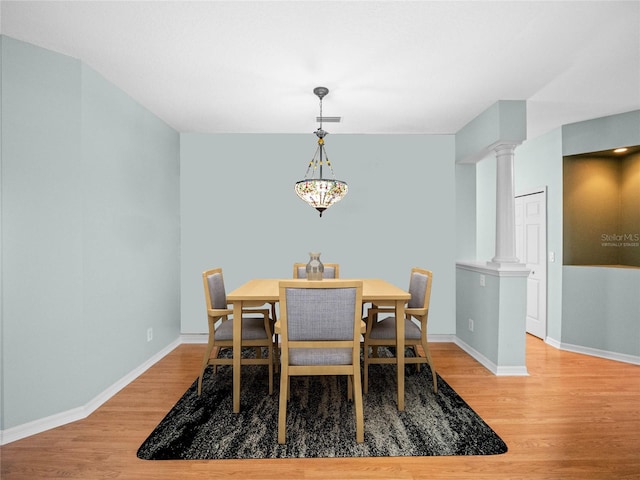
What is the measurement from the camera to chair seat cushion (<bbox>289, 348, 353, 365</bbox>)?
2104 mm

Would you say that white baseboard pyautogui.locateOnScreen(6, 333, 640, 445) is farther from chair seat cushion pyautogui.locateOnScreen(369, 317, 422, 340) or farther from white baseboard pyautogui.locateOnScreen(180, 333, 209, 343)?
chair seat cushion pyautogui.locateOnScreen(369, 317, 422, 340)

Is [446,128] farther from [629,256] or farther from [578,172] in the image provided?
[629,256]

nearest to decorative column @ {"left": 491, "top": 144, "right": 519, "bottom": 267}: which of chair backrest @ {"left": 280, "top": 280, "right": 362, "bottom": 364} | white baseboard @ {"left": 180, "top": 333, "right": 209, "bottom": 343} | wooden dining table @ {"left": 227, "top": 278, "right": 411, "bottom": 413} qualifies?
wooden dining table @ {"left": 227, "top": 278, "right": 411, "bottom": 413}

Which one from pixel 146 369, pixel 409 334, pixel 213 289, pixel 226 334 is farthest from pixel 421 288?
pixel 146 369

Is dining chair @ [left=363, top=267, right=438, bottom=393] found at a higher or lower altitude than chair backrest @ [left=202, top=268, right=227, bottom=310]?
lower

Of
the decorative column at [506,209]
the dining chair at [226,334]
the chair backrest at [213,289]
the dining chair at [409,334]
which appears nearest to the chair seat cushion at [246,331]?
the dining chair at [226,334]

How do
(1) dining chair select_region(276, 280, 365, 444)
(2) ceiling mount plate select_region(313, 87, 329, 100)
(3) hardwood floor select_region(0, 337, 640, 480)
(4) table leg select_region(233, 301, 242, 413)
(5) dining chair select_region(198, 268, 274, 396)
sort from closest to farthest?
(3) hardwood floor select_region(0, 337, 640, 480) → (1) dining chair select_region(276, 280, 365, 444) → (4) table leg select_region(233, 301, 242, 413) → (5) dining chair select_region(198, 268, 274, 396) → (2) ceiling mount plate select_region(313, 87, 329, 100)

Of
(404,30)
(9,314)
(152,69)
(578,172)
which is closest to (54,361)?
(9,314)

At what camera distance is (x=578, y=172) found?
3953 mm

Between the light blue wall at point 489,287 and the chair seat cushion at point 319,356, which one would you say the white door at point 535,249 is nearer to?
the light blue wall at point 489,287

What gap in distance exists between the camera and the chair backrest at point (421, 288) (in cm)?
277

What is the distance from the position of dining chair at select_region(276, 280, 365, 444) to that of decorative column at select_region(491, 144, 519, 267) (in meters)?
1.98

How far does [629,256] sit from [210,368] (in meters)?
4.71

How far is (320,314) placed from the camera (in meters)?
2.05
